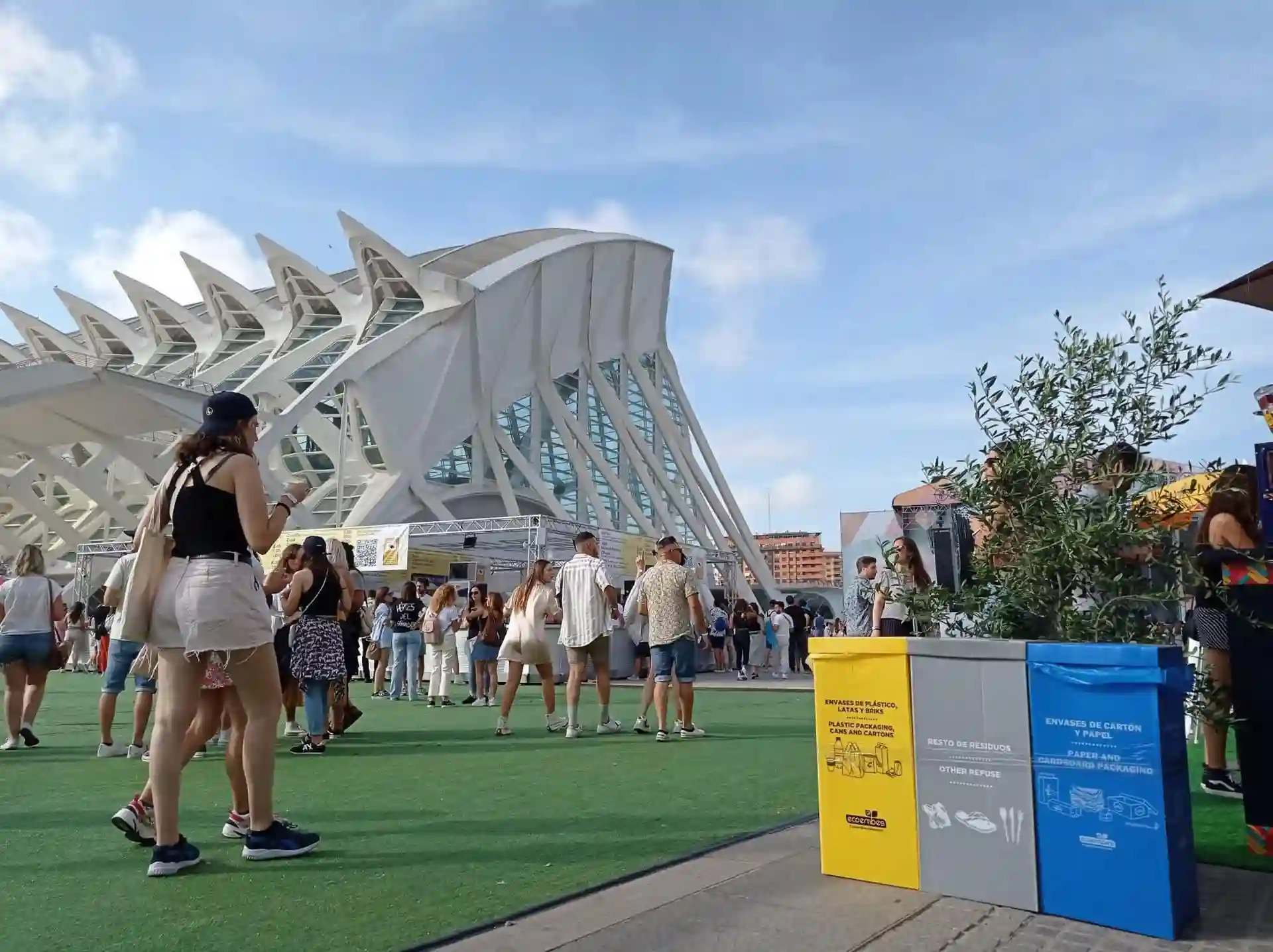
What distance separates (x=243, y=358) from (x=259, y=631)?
123 feet

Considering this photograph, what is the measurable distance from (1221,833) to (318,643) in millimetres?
6041

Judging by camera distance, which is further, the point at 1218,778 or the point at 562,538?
the point at 562,538

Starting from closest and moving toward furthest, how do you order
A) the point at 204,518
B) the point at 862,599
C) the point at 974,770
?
1. the point at 974,770
2. the point at 204,518
3. the point at 862,599

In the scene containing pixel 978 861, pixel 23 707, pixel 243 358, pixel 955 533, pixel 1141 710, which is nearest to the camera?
pixel 1141 710

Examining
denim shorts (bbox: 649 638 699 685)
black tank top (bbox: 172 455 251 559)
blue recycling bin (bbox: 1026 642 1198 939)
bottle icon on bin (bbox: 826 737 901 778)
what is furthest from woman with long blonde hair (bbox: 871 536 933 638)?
denim shorts (bbox: 649 638 699 685)

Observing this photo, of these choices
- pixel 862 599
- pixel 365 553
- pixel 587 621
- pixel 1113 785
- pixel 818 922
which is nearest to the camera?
pixel 1113 785

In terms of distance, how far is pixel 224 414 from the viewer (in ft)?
12.7

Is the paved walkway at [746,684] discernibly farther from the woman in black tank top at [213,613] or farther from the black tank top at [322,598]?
the woman in black tank top at [213,613]

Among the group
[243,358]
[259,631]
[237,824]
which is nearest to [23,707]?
[237,824]

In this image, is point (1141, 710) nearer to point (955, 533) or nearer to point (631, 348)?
point (955, 533)

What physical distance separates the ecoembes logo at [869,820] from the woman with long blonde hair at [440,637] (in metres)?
9.70

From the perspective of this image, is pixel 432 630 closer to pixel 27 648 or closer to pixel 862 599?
pixel 862 599

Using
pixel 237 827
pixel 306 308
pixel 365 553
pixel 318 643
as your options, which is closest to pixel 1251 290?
pixel 237 827

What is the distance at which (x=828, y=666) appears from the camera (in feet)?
12.0
